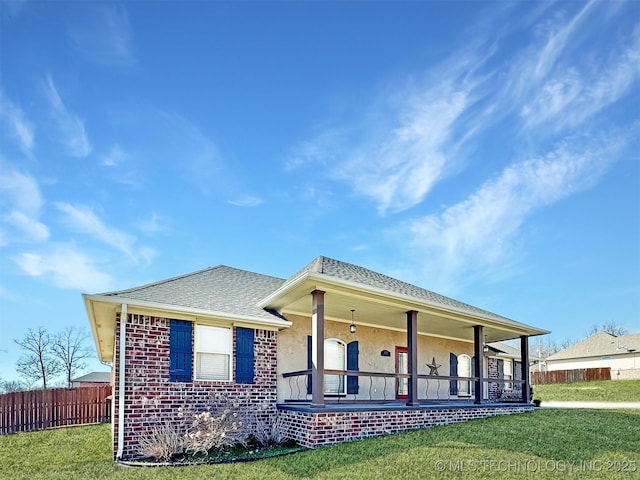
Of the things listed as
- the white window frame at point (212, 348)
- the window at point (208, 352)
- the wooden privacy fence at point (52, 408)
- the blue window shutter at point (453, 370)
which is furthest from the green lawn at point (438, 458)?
the blue window shutter at point (453, 370)

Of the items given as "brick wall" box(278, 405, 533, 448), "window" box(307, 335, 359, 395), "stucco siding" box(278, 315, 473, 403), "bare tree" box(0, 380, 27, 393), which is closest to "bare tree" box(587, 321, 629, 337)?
"stucco siding" box(278, 315, 473, 403)

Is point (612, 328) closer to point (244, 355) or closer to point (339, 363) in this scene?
point (339, 363)

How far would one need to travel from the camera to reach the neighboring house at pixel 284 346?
32.7 feet

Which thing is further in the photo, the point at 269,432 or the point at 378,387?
the point at 378,387

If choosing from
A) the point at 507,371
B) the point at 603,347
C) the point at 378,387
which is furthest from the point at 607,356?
the point at 378,387

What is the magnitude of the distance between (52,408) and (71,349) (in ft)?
94.8

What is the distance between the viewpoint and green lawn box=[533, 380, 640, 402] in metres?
25.1

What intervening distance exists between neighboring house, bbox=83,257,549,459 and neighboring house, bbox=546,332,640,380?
2630cm

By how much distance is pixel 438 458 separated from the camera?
8398 millimetres

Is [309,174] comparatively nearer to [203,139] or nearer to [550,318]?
[203,139]

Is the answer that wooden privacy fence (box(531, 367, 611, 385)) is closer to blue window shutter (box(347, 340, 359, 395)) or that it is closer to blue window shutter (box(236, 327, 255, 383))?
blue window shutter (box(347, 340, 359, 395))

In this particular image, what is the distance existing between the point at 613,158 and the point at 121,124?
15455 millimetres

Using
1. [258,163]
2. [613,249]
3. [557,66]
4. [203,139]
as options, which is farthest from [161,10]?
[613,249]

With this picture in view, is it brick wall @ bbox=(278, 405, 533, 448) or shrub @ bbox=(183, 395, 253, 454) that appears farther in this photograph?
brick wall @ bbox=(278, 405, 533, 448)
